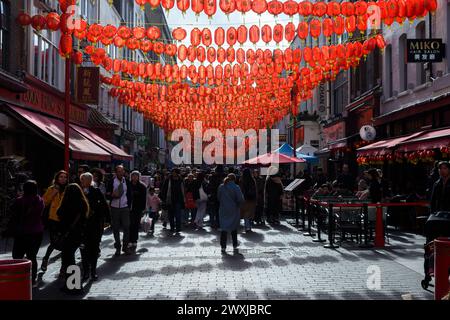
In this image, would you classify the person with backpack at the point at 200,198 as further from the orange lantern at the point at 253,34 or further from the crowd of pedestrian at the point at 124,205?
the orange lantern at the point at 253,34

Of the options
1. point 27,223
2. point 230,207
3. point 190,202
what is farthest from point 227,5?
point 190,202

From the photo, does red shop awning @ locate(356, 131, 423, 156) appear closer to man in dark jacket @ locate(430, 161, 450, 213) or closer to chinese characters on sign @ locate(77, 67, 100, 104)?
man in dark jacket @ locate(430, 161, 450, 213)

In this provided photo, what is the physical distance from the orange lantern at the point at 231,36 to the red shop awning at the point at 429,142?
6031 mm

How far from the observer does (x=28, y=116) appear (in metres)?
18.0

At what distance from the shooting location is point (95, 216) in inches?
409

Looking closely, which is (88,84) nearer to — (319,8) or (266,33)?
(266,33)

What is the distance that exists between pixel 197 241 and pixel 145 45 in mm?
6566

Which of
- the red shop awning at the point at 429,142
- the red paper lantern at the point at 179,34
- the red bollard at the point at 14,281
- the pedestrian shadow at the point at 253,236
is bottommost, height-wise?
the pedestrian shadow at the point at 253,236

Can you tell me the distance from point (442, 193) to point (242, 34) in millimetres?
8994

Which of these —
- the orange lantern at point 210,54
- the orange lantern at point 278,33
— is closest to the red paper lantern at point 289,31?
the orange lantern at point 278,33

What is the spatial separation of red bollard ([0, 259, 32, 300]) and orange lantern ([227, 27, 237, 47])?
1264 cm

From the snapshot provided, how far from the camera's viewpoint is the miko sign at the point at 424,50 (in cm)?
1828

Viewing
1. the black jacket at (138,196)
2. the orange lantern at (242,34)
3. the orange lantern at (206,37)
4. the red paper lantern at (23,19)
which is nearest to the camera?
the black jacket at (138,196)
